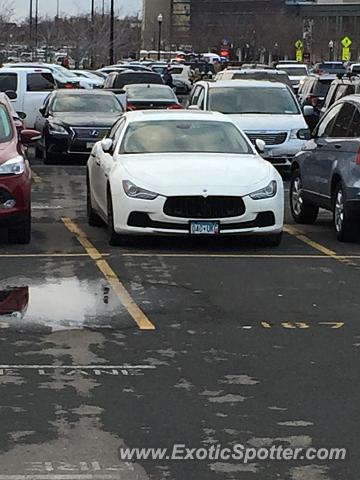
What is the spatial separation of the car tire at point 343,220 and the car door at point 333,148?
0.91 ft

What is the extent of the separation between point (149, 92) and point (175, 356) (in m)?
25.3

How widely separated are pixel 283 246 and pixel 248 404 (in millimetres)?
6318

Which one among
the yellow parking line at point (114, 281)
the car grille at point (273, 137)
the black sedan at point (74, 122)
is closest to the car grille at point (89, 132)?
the black sedan at point (74, 122)

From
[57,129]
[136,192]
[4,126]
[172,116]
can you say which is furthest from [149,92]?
[136,192]

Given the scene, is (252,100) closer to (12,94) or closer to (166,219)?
(12,94)

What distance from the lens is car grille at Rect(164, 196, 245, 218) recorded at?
477 inches

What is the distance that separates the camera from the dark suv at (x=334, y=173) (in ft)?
42.8

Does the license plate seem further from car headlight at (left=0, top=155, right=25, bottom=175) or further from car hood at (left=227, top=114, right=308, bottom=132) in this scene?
car hood at (left=227, top=114, right=308, bottom=132)

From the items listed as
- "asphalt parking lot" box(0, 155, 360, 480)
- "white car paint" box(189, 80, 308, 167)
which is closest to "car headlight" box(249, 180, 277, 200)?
"asphalt parking lot" box(0, 155, 360, 480)

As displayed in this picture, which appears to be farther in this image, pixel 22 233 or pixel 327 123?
pixel 327 123

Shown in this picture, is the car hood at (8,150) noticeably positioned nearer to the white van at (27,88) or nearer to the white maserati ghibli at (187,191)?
the white maserati ghibli at (187,191)

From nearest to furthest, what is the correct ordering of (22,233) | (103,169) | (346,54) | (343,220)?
(22,233) < (343,220) < (103,169) < (346,54)

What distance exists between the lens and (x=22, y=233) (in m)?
12.7

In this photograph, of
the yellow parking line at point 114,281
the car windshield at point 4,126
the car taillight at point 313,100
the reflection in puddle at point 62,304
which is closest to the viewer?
the reflection in puddle at point 62,304
